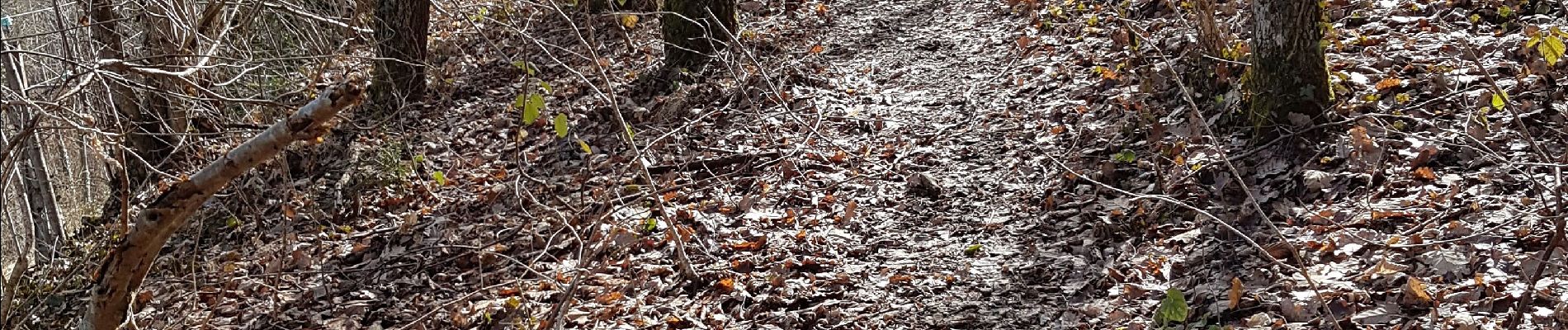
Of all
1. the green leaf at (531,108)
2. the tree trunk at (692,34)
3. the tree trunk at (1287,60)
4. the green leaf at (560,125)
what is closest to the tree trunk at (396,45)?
the tree trunk at (692,34)

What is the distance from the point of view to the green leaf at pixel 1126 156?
215 inches

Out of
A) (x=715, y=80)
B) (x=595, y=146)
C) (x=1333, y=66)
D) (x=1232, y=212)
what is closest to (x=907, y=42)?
(x=715, y=80)

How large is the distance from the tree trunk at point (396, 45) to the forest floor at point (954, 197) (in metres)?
0.35

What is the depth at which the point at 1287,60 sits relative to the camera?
518cm

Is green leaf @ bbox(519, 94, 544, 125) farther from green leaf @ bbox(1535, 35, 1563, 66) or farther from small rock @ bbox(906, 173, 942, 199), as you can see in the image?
green leaf @ bbox(1535, 35, 1563, 66)

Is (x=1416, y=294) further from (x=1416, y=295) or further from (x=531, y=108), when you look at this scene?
(x=531, y=108)

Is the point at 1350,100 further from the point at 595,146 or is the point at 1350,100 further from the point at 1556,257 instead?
the point at 595,146

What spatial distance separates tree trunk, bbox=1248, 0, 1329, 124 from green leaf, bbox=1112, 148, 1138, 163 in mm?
620

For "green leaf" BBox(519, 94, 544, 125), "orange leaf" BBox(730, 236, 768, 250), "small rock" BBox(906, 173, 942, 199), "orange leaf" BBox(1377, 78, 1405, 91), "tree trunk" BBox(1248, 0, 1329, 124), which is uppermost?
"green leaf" BBox(519, 94, 544, 125)

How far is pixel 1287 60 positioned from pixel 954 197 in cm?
178

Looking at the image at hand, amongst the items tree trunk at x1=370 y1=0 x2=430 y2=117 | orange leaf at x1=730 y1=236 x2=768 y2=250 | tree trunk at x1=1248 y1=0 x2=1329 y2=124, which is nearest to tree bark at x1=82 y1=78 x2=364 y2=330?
orange leaf at x1=730 y1=236 x2=768 y2=250

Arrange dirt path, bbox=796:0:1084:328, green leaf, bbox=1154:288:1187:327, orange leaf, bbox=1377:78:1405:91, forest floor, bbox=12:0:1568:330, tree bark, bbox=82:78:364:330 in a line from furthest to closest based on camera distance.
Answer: orange leaf, bbox=1377:78:1405:91 < dirt path, bbox=796:0:1084:328 < forest floor, bbox=12:0:1568:330 < green leaf, bbox=1154:288:1187:327 < tree bark, bbox=82:78:364:330

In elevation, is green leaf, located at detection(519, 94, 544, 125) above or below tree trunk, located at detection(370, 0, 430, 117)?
above

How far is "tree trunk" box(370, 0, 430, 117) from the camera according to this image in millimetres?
8078
